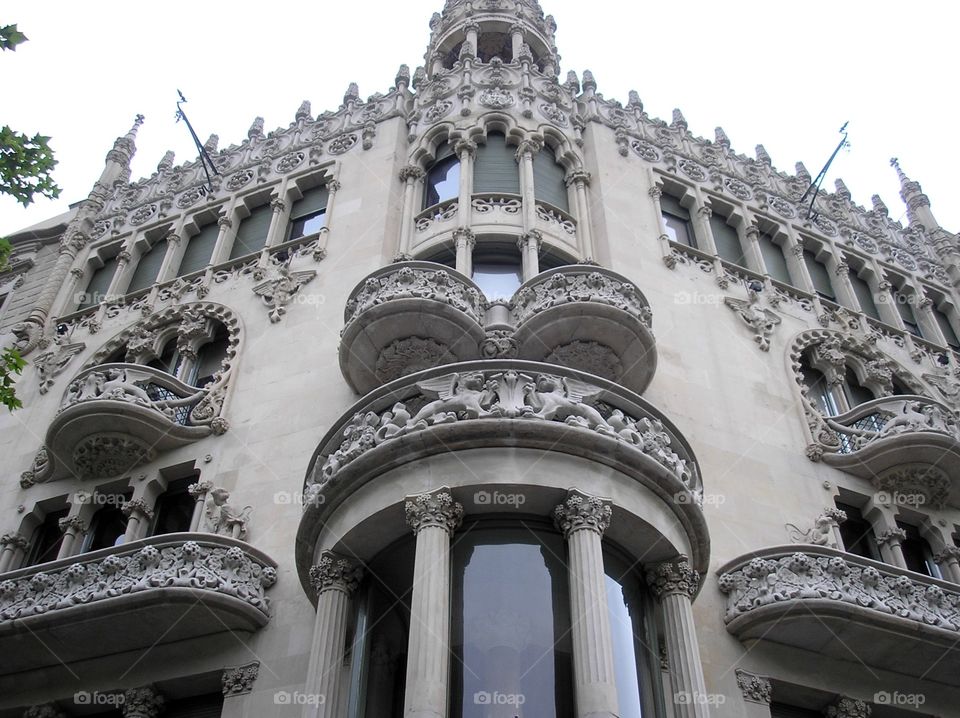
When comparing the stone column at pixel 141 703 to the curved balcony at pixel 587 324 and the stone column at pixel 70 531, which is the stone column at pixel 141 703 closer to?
the stone column at pixel 70 531

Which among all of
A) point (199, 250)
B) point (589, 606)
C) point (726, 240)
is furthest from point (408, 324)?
point (726, 240)

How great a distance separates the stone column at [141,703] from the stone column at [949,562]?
5.29 meters

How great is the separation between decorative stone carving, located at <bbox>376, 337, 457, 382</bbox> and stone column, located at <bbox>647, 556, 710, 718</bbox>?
6.26 m

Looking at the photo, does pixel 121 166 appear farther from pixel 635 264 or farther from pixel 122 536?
pixel 635 264

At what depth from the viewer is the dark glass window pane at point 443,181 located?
2395 centimetres

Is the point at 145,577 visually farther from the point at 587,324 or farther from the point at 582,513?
the point at 587,324

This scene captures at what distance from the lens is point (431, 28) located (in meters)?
33.4

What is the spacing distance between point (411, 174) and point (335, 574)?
12872mm

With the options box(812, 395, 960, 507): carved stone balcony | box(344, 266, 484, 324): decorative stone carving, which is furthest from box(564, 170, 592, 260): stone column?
box(812, 395, 960, 507): carved stone balcony

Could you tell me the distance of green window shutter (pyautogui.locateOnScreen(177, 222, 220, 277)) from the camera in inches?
1045

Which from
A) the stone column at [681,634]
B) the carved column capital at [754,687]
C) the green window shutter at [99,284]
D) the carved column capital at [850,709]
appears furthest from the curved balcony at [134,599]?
the green window shutter at [99,284]

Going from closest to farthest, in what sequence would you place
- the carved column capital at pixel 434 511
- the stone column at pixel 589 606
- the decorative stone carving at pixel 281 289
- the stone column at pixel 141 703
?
the stone column at pixel 589 606 < the carved column capital at pixel 434 511 < the stone column at pixel 141 703 < the decorative stone carving at pixel 281 289

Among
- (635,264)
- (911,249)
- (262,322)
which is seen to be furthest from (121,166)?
(911,249)

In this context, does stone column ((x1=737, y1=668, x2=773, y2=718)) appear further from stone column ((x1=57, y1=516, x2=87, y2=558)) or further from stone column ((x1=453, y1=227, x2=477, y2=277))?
stone column ((x1=57, y1=516, x2=87, y2=558))
